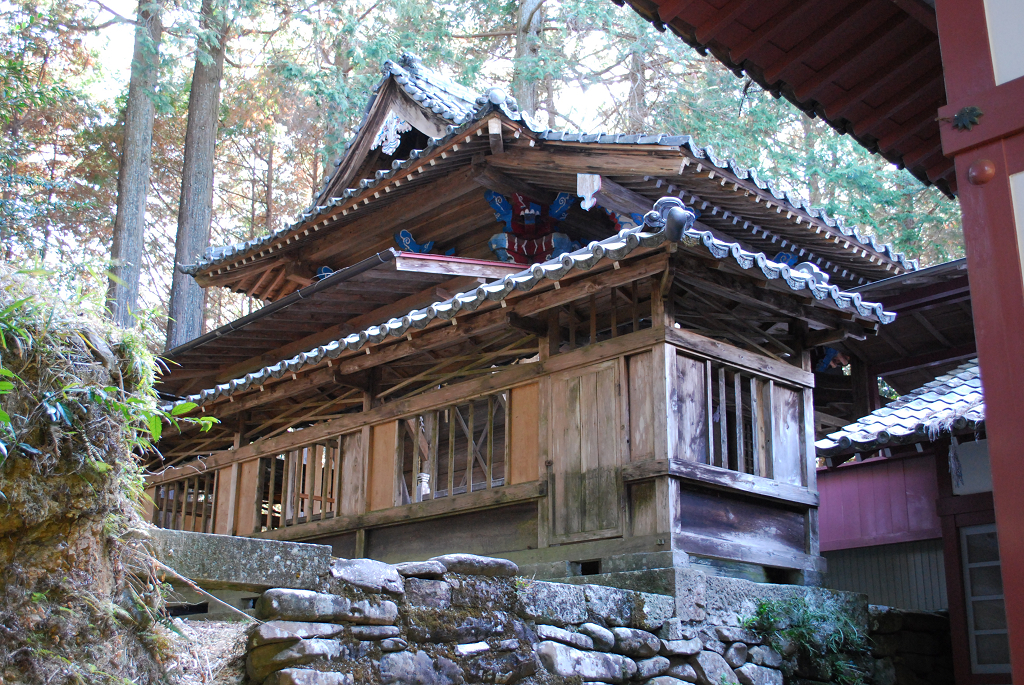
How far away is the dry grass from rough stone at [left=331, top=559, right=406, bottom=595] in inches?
19.1

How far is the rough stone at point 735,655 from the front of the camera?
21.1 ft

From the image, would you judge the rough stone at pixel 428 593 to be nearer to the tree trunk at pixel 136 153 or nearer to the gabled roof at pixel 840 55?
the gabled roof at pixel 840 55

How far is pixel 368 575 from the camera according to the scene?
439cm

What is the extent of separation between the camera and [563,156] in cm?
928

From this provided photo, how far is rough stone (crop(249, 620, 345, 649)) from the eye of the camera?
393 centimetres

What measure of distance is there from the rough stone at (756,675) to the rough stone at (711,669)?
0.11 m

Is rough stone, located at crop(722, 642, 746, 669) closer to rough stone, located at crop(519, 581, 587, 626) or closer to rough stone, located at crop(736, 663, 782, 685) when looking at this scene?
rough stone, located at crop(736, 663, 782, 685)

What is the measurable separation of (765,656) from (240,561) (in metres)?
4.31

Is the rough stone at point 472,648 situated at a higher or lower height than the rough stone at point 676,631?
lower

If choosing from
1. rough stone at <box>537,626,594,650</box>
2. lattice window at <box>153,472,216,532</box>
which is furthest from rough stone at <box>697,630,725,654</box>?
lattice window at <box>153,472,216,532</box>

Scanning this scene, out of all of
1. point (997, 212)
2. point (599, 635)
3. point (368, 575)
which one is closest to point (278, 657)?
point (368, 575)

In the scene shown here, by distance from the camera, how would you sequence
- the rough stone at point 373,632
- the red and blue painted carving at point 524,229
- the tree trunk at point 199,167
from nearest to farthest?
the rough stone at point 373,632, the red and blue painted carving at point 524,229, the tree trunk at point 199,167

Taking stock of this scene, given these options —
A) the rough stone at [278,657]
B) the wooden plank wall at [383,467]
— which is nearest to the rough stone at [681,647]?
the rough stone at [278,657]

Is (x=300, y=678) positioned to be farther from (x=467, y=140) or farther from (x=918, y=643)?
(x=467, y=140)
